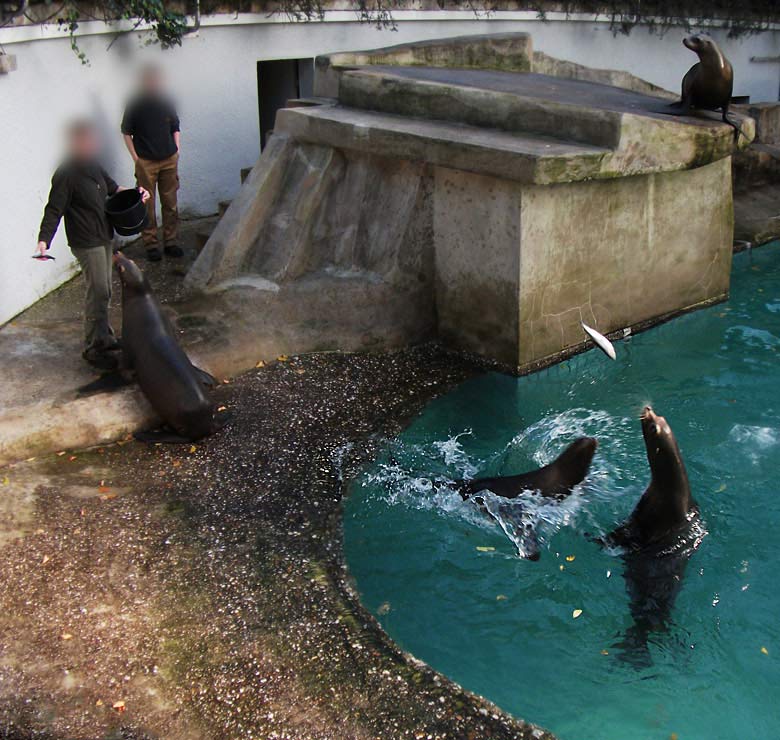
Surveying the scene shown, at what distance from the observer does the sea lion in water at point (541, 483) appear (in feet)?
20.9

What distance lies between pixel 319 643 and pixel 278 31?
30.4 ft

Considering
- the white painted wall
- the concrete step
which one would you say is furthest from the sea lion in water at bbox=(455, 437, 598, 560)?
the white painted wall

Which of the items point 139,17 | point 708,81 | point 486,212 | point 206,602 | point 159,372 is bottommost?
point 206,602

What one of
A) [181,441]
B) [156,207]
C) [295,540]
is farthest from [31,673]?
[156,207]

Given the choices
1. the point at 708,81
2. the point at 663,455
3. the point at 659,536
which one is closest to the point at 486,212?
the point at 708,81

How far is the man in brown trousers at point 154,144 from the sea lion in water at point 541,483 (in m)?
5.34

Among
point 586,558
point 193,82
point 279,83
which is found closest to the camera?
point 586,558

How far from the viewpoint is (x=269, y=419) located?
24.8 feet

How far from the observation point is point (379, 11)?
516 inches

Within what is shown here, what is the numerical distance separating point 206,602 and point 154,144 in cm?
589

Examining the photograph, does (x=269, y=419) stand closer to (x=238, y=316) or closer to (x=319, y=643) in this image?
(x=238, y=316)

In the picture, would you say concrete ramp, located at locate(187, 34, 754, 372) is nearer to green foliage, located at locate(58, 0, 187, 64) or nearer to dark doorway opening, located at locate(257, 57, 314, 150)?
green foliage, located at locate(58, 0, 187, 64)

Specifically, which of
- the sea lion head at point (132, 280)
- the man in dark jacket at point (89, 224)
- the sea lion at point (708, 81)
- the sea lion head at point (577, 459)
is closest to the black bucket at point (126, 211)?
the man in dark jacket at point (89, 224)

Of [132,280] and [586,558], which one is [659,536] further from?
[132,280]
